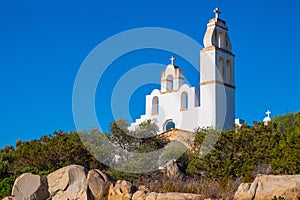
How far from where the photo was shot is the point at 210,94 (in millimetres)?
38406

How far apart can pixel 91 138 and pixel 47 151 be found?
235cm

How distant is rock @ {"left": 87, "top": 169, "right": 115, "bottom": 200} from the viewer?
17.1 meters

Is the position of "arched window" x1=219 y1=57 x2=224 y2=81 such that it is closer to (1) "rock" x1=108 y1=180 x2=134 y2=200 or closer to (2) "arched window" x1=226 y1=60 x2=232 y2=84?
(2) "arched window" x1=226 y1=60 x2=232 y2=84

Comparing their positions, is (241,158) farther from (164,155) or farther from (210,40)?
(210,40)

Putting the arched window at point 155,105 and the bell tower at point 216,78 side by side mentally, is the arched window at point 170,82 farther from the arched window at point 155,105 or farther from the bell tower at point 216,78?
the bell tower at point 216,78

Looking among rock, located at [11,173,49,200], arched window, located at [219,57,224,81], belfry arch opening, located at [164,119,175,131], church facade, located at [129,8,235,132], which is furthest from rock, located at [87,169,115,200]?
belfry arch opening, located at [164,119,175,131]

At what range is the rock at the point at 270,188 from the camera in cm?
1485

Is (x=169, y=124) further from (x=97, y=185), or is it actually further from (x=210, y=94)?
(x=97, y=185)

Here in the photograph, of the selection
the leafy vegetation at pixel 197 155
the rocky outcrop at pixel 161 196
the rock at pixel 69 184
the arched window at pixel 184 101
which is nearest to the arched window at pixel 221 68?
the arched window at pixel 184 101

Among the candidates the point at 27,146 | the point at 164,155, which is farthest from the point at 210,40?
the point at 27,146

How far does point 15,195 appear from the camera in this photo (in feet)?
58.1

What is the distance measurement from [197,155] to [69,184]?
875 centimetres

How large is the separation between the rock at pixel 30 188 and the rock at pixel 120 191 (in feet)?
7.46

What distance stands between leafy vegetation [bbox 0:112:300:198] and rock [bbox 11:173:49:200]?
6.39ft
